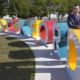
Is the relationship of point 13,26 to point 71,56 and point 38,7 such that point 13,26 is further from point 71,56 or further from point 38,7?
point 38,7

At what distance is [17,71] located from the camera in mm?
8203

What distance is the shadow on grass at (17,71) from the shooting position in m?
7.59

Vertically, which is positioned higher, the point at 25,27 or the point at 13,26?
the point at 25,27

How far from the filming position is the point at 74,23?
8562 millimetres

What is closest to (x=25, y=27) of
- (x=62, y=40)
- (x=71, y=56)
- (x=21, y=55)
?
(x=21, y=55)

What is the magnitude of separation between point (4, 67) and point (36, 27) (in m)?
8.73

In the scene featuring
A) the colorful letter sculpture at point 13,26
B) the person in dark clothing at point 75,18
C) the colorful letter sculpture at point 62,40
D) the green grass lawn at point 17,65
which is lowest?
the colorful letter sculpture at point 13,26

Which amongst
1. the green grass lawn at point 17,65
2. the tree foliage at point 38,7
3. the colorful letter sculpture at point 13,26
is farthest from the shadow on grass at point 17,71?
the tree foliage at point 38,7

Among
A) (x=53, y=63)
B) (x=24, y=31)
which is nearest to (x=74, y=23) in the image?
(x=53, y=63)

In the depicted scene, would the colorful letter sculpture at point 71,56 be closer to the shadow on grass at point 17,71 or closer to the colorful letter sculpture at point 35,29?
the shadow on grass at point 17,71

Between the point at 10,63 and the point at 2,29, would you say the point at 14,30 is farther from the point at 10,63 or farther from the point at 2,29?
the point at 10,63

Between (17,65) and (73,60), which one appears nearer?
(73,60)

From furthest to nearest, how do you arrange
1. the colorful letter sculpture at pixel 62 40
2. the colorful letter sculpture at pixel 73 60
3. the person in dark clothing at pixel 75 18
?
the colorful letter sculpture at pixel 62 40
the person in dark clothing at pixel 75 18
the colorful letter sculpture at pixel 73 60

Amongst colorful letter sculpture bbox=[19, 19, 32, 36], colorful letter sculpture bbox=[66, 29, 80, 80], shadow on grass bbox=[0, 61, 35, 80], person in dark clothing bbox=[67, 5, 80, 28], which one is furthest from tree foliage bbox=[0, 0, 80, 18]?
colorful letter sculpture bbox=[66, 29, 80, 80]
